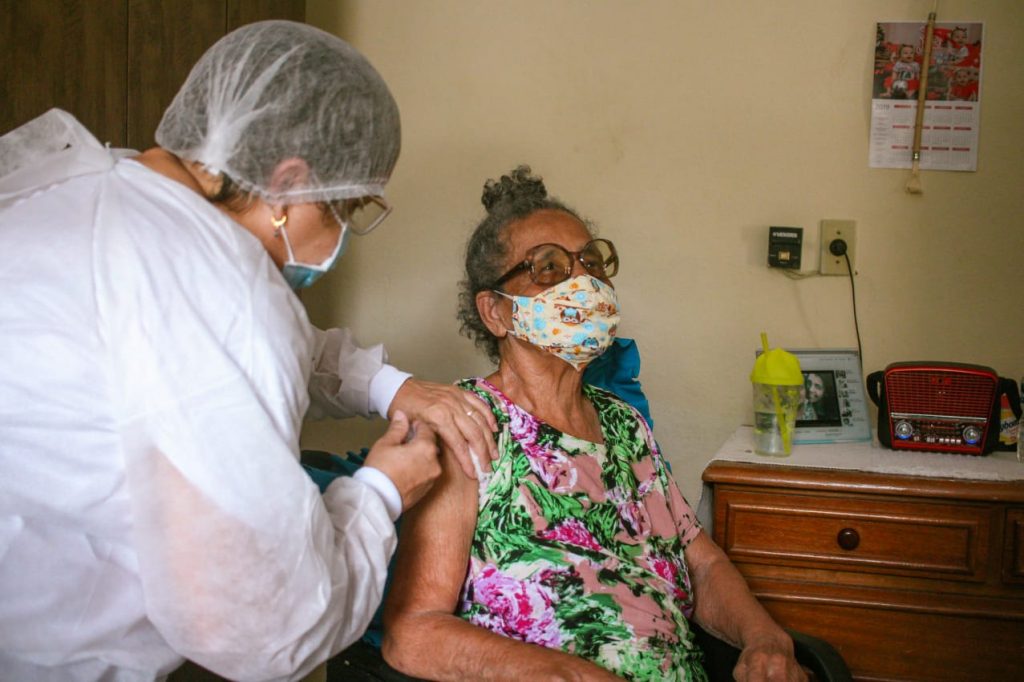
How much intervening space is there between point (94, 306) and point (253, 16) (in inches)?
56.8

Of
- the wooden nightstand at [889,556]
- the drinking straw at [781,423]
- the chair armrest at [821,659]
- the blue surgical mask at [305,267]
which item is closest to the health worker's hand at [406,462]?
the blue surgical mask at [305,267]

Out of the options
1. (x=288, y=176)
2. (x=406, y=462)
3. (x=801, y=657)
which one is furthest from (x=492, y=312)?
(x=801, y=657)

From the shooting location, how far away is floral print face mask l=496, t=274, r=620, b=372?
1.65m

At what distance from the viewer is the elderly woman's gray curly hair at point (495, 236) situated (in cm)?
176

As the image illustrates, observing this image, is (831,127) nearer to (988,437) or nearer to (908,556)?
(988,437)

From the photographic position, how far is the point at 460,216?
2.57 m

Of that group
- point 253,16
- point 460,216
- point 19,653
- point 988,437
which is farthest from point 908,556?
point 253,16

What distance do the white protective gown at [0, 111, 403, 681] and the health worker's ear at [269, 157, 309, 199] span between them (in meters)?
0.11

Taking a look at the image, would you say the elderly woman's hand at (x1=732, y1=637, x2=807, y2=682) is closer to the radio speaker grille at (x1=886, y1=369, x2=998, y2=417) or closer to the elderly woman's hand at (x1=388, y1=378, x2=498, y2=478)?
the elderly woman's hand at (x1=388, y1=378, x2=498, y2=478)

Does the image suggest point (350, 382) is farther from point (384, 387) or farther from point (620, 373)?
point (620, 373)

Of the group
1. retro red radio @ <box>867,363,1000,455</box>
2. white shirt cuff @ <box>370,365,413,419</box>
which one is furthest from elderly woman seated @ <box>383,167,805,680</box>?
retro red radio @ <box>867,363,1000,455</box>

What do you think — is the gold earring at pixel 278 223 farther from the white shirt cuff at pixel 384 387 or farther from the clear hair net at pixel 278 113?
the white shirt cuff at pixel 384 387

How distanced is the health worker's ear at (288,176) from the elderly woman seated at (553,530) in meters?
0.54

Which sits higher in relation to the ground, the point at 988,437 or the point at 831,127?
the point at 831,127
